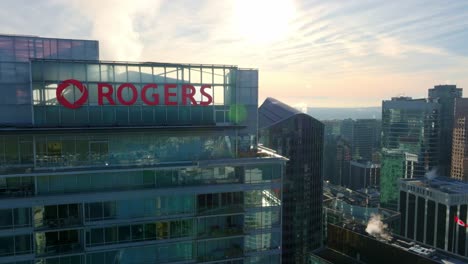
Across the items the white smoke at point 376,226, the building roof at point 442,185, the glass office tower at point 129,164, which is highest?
the glass office tower at point 129,164

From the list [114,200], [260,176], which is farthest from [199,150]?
[114,200]

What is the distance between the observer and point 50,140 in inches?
1287

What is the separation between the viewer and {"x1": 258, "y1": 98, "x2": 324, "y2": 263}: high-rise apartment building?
135750 millimetres

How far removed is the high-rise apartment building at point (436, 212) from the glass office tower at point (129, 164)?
128349mm

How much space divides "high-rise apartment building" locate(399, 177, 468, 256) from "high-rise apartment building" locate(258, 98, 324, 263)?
4527 centimetres

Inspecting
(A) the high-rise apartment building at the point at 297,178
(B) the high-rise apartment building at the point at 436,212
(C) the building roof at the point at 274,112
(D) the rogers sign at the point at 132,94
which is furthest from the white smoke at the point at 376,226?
(D) the rogers sign at the point at 132,94

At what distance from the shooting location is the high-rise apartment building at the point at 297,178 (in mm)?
135750

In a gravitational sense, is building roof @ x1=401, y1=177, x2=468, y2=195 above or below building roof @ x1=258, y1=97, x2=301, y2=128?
below

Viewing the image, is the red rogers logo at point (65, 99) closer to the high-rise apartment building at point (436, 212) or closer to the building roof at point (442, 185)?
the high-rise apartment building at point (436, 212)

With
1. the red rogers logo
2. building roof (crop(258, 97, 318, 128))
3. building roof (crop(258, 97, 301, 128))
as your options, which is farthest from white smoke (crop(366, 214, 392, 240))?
the red rogers logo

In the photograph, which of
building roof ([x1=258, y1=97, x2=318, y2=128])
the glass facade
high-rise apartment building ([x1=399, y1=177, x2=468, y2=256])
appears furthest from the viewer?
high-rise apartment building ([x1=399, y1=177, x2=468, y2=256])

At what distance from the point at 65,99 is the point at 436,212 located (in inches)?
6089

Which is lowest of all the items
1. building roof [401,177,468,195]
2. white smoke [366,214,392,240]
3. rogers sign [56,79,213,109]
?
white smoke [366,214,392,240]

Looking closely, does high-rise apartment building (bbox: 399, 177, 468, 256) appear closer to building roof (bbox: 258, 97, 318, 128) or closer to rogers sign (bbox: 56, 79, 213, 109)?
building roof (bbox: 258, 97, 318, 128)
